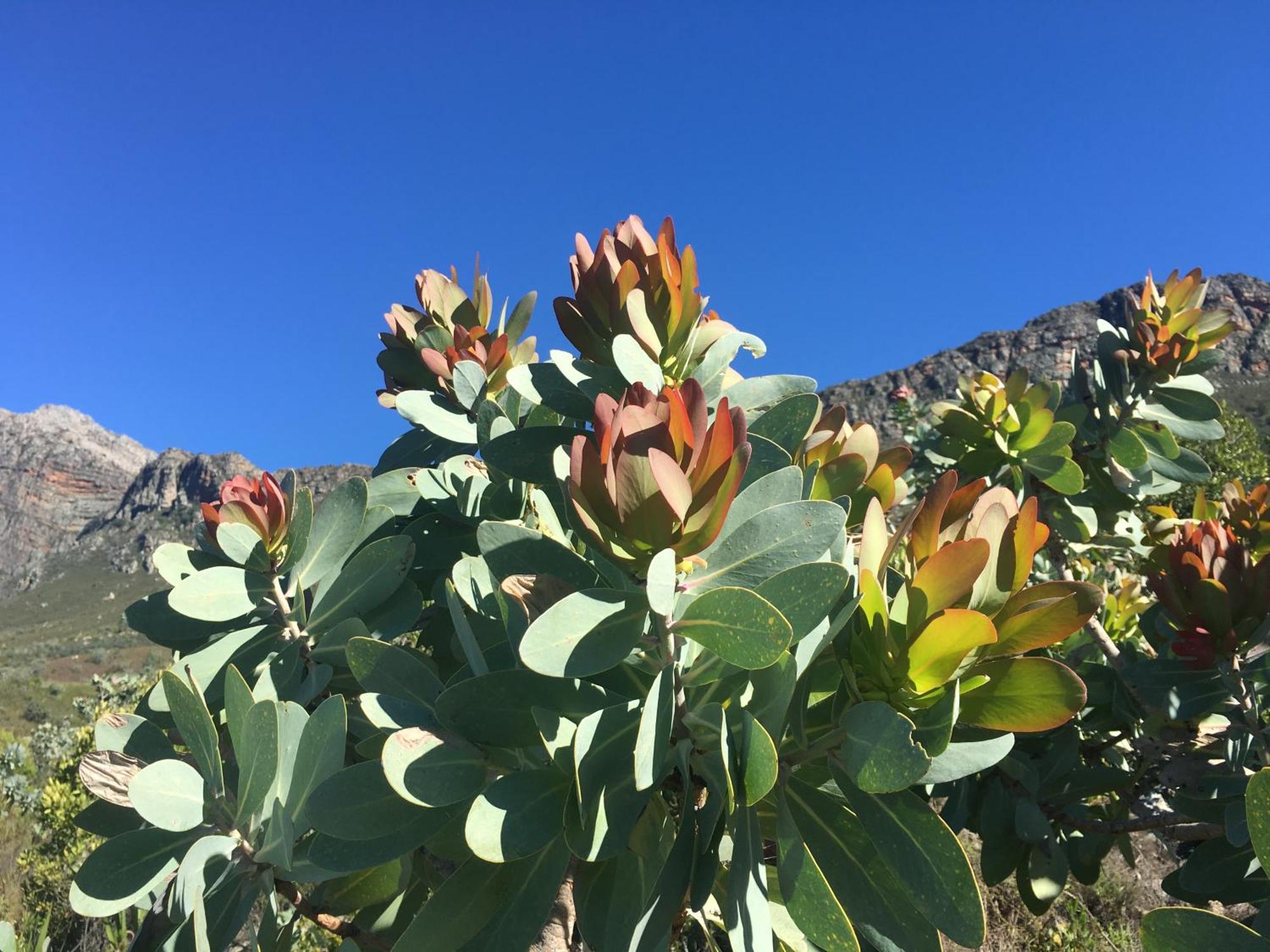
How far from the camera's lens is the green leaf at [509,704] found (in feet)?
3.44

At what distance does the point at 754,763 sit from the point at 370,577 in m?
0.93

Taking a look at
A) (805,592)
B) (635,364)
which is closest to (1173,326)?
(635,364)

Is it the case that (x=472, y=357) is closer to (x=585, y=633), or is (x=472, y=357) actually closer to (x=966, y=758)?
(x=585, y=633)

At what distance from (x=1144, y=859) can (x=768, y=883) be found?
19.2 feet

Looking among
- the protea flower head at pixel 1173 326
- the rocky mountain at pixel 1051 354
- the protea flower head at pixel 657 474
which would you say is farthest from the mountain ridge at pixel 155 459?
the protea flower head at pixel 657 474

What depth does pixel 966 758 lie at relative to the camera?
3.21 ft

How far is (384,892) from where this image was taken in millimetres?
1458

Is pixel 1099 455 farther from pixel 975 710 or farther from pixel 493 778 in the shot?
pixel 493 778

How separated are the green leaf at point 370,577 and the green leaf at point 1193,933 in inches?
49.2

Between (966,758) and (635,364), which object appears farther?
(635,364)

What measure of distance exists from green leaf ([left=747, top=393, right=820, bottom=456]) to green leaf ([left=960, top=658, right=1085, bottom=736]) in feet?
1.70

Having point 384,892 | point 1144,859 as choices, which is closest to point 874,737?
point 384,892

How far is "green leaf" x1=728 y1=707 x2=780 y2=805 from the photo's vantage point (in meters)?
0.90

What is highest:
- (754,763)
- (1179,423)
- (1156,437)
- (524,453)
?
(1179,423)
